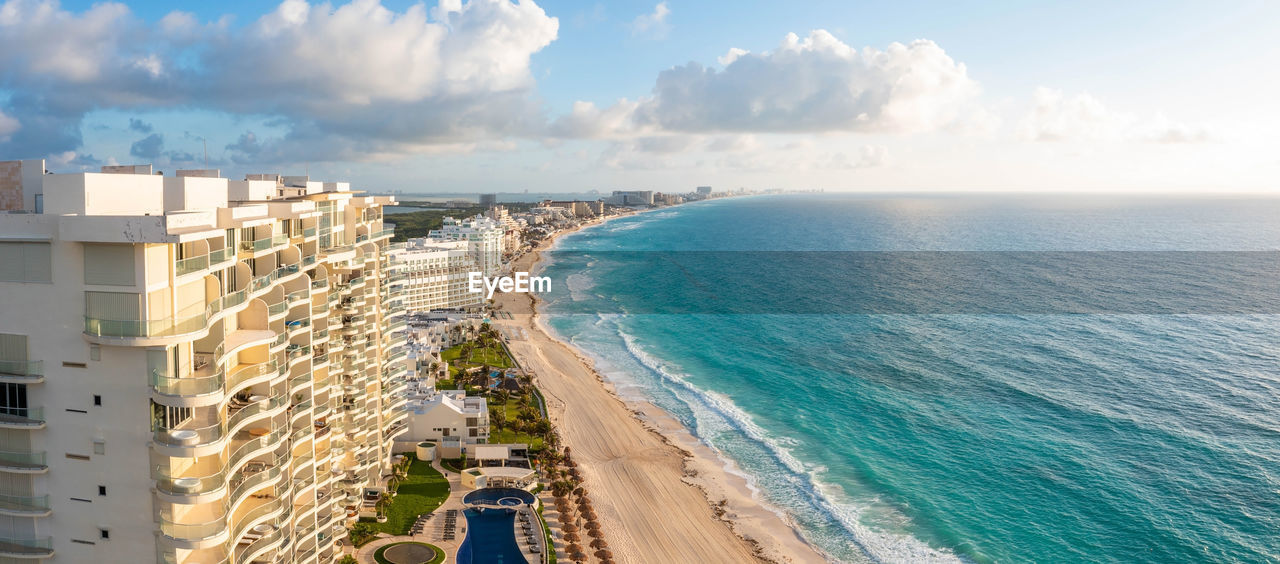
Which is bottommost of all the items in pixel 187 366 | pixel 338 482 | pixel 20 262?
pixel 338 482

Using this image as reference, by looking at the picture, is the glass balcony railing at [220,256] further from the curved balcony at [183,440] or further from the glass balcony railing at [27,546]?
the glass balcony railing at [27,546]

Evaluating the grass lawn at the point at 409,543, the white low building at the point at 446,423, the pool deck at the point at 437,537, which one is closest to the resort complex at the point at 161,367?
the grass lawn at the point at 409,543

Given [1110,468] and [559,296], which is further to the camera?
[559,296]

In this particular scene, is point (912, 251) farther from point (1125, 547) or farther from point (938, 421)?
point (1125, 547)

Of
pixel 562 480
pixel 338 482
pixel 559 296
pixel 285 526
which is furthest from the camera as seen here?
pixel 559 296

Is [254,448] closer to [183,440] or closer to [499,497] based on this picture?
[183,440]

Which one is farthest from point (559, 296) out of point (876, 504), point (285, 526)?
point (285, 526)

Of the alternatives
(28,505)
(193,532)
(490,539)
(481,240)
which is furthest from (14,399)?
(481,240)
